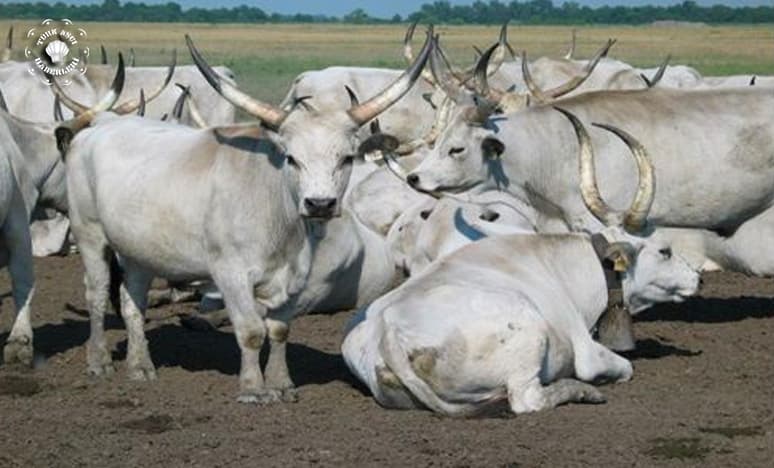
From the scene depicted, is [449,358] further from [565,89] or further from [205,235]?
[565,89]

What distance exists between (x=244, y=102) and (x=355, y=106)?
0.58 metres

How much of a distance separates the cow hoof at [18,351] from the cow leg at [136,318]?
68 centimetres

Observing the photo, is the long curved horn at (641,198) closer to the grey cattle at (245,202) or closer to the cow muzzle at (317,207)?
the grey cattle at (245,202)

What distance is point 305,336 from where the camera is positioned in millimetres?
12031

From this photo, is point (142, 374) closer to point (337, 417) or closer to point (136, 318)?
point (136, 318)

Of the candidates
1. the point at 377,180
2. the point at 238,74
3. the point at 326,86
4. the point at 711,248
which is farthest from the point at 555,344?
the point at 238,74

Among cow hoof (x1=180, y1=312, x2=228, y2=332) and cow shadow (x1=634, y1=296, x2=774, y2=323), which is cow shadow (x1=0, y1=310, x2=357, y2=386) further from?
cow shadow (x1=634, y1=296, x2=774, y2=323)

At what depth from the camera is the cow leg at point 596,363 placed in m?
9.59

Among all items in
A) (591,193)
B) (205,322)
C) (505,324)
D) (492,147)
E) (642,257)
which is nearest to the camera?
(505,324)

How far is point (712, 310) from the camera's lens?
13.2 metres

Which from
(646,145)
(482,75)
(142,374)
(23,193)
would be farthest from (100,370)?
(482,75)

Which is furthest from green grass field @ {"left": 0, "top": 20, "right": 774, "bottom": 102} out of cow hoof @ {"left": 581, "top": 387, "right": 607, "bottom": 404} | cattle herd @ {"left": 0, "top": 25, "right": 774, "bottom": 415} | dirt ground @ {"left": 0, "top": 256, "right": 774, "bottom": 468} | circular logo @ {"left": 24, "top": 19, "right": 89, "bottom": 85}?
cow hoof @ {"left": 581, "top": 387, "right": 607, "bottom": 404}

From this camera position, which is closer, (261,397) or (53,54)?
(261,397)

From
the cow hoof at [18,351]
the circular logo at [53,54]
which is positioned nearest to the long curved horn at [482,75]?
the cow hoof at [18,351]
